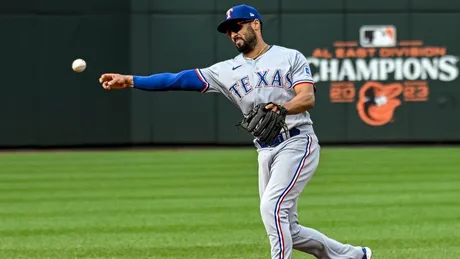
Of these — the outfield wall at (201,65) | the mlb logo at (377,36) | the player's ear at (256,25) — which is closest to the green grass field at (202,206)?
the player's ear at (256,25)

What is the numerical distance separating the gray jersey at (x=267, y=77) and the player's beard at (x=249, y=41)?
0.09 m

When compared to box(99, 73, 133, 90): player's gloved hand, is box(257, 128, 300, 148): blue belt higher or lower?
lower

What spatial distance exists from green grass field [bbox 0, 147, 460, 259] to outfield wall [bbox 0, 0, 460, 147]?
2.79 meters

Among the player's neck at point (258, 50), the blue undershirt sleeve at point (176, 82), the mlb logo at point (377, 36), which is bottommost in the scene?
the blue undershirt sleeve at point (176, 82)

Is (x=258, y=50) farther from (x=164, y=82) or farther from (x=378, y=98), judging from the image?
(x=378, y=98)

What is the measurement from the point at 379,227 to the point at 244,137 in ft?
42.2

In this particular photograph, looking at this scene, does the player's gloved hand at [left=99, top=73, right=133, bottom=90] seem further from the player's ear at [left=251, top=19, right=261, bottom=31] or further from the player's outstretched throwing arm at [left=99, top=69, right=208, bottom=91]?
the player's ear at [left=251, top=19, right=261, bottom=31]

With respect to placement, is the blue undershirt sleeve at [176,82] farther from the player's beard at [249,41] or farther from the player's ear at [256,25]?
the player's ear at [256,25]

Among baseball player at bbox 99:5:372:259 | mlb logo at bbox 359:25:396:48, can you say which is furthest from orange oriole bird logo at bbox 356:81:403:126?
baseball player at bbox 99:5:372:259

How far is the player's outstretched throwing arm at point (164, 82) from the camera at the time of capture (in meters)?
7.23

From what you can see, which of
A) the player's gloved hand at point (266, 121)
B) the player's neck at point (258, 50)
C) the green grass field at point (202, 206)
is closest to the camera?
the player's gloved hand at point (266, 121)

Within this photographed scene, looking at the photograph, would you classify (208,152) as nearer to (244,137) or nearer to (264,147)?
(244,137)

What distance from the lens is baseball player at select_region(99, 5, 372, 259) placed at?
6.82 m

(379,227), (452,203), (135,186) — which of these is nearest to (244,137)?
(135,186)
